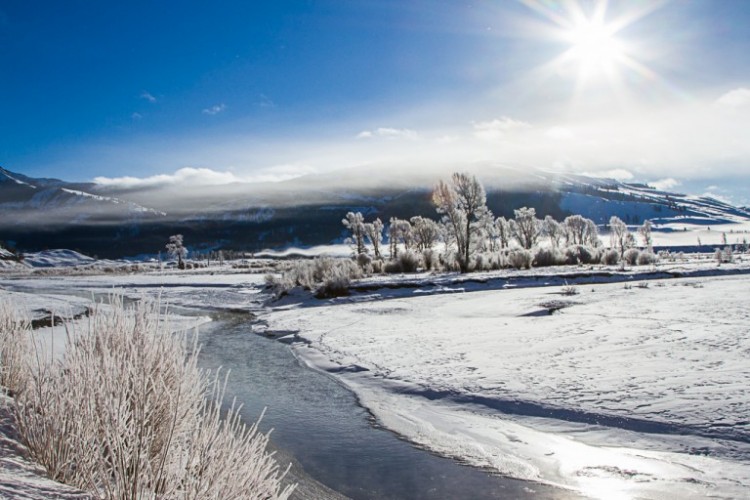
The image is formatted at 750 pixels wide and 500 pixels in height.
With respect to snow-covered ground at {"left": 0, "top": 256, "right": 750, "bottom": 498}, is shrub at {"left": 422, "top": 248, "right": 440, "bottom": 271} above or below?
above

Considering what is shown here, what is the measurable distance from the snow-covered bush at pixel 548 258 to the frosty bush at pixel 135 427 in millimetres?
37123

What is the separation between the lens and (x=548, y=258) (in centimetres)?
3850

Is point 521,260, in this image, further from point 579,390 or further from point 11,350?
point 11,350

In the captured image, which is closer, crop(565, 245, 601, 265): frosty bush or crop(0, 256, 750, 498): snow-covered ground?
crop(0, 256, 750, 498): snow-covered ground

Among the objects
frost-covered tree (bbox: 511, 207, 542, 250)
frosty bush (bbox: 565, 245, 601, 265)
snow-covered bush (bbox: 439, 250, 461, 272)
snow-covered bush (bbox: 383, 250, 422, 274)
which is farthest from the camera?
frost-covered tree (bbox: 511, 207, 542, 250)

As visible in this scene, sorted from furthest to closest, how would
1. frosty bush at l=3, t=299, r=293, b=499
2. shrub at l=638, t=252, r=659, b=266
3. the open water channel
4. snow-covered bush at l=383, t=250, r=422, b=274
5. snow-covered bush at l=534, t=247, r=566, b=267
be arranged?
1. shrub at l=638, t=252, r=659, b=266
2. snow-covered bush at l=534, t=247, r=566, b=267
3. snow-covered bush at l=383, t=250, r=422, b=274
4. the open water channel
5. frosty bush at l=3, t=299, r=293, b=499

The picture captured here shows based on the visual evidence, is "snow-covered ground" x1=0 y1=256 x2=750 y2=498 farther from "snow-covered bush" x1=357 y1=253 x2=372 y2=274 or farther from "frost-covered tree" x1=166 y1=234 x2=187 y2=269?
"frost-covered tree" x1=166 y1=234 x2=187 y2=269

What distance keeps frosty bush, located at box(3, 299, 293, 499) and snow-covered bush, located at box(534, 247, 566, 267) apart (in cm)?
3712

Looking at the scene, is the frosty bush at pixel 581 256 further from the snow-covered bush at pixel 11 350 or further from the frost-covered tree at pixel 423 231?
the snow-covered bush at pixel 11 350

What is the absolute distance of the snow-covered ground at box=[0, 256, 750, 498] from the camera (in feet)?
16.8

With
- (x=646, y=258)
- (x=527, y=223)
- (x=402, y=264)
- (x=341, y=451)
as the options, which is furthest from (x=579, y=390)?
(x=527, y=223)

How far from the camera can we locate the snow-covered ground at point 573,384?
5105mm

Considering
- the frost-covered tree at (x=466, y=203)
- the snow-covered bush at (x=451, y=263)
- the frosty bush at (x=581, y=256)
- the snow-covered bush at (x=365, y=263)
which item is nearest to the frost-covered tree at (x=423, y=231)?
the frost-covered tree at (x=466, y=203)

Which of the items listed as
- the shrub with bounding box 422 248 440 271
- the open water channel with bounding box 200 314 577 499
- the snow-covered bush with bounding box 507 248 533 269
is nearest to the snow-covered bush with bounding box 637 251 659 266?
the snow-covered bush with bounding box 507 248 533 269
